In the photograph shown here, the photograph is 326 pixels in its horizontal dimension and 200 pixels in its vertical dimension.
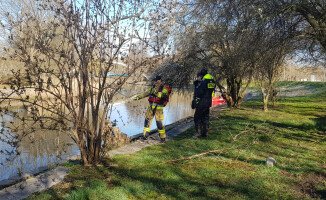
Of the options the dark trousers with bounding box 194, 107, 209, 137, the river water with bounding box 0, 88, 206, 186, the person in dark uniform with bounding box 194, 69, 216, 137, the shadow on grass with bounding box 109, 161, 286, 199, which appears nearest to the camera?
the shadow on grass with bounding box 109, 161, 286, 199

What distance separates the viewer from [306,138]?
25.9 feet

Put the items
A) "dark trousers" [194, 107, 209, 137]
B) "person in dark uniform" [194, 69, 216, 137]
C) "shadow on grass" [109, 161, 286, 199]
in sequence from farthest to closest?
1. "dark trousers" [194, 107, 209, 137]
2. "person in dark uniform" [194, 69, 216, 137]
3. "shadow on grass" [109, 161, 286, 199]

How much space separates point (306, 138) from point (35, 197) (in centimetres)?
736

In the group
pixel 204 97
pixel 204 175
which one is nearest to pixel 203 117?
pixel 204 97

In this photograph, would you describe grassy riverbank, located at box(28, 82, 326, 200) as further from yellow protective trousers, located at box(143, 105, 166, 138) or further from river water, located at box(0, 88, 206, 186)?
river water, located at box(0, 88, 206, 186)

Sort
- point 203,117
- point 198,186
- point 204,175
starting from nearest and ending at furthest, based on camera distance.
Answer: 1. point 198,186
2. point 204,175
3. point 203,117

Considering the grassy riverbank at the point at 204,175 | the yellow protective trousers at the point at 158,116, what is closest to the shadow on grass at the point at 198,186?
the grassy riverbank at the point at 204,175

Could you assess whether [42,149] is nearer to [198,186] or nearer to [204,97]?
[204,97]

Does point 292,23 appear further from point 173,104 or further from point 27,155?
point 173,104

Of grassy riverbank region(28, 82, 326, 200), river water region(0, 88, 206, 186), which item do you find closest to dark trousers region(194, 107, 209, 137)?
grassy riverbank region(28, 82, 326, 200)

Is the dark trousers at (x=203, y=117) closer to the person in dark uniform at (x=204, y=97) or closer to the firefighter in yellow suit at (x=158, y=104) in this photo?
the person in dark uniform at (x=204, y=97)

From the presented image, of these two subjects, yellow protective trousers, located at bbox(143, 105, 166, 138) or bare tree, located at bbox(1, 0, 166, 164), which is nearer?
bare tree, located at bbox(1, 0, 166, 164)

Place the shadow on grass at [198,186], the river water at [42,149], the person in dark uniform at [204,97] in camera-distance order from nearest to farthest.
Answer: the shadow on grass at [198,186]
the river water at [42,149]
the person in dark uniform at [204,97]

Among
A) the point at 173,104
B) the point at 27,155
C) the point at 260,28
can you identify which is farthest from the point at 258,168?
the point at 173,104
